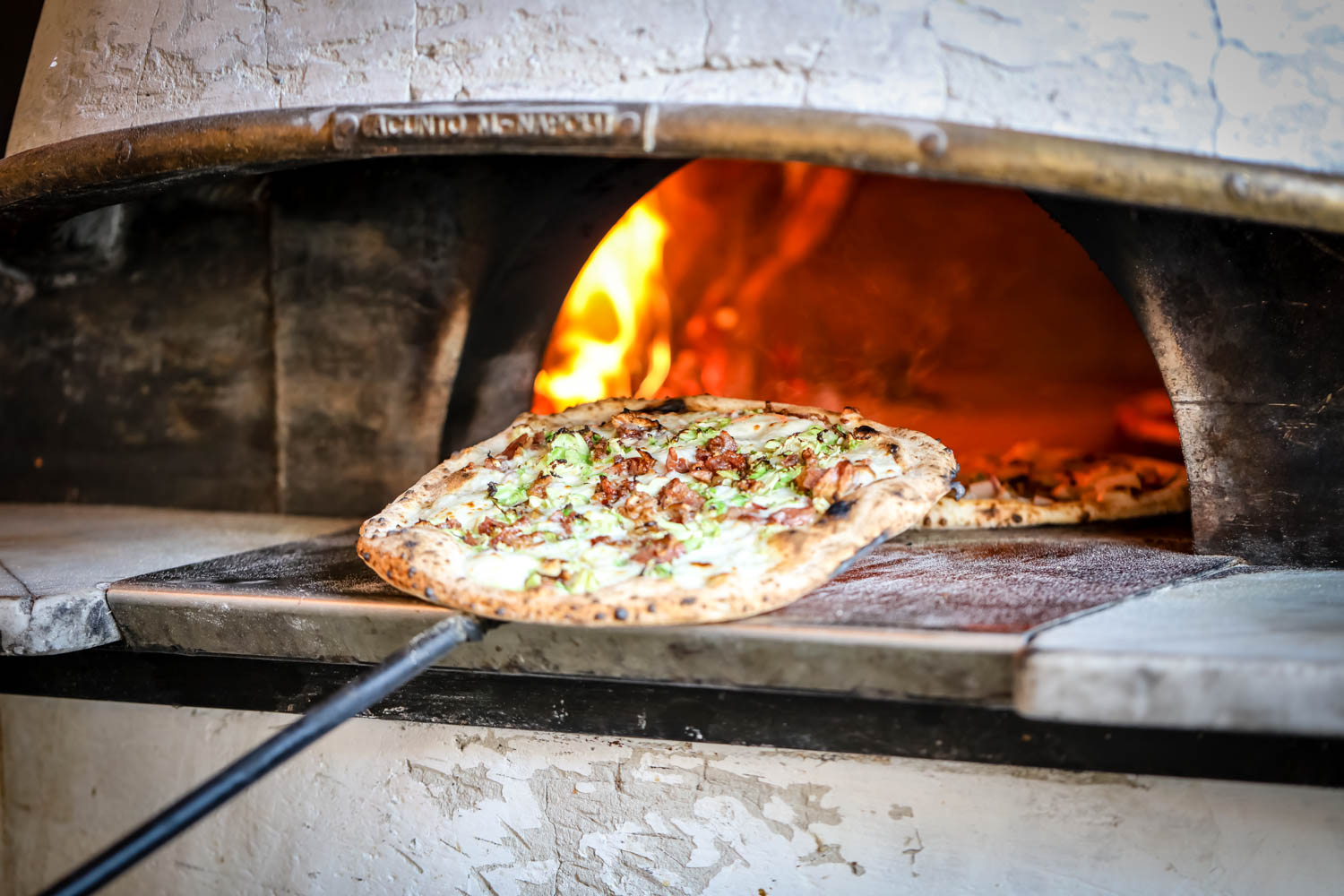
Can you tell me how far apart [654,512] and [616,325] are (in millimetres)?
1610

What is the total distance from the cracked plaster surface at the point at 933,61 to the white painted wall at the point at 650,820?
115 cm

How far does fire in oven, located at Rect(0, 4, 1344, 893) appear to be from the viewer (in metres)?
1.51

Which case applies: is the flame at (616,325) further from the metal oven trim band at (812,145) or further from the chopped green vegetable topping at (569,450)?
the metal oven trim band at (812,145)

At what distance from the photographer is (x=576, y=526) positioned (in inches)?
71.5

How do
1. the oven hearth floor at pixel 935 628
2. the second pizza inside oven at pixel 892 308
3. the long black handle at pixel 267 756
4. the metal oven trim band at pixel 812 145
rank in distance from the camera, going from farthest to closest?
the second pizza inside oven at pixel 892 308 < the metal oven trim band at pixel 812 145 < the oven hearth floor at pixel 935 628 < the long black handle at pixel 267 756

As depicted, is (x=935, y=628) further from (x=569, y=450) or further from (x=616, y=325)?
(x=616, y=325)

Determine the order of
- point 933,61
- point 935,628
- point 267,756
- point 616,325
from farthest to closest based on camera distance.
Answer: point 616,325, point 933,61, point 935,628, point 267,756

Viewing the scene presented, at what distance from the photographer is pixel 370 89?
5.99 ft

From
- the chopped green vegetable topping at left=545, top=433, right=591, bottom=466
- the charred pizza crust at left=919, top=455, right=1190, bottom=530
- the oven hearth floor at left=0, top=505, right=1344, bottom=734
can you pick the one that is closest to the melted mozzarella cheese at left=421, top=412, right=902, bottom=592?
the chopped green vegetable topping at left=545, top=433, right=591, bottom=466

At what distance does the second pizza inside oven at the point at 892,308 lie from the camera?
3760 millimetres

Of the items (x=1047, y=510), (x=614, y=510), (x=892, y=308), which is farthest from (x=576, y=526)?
(x=892, y=308)

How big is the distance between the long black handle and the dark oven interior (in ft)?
4.01

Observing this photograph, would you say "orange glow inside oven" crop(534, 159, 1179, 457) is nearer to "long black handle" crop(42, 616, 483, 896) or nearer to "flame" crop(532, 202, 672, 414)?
"flame" crop(532, 202, 672, 414)

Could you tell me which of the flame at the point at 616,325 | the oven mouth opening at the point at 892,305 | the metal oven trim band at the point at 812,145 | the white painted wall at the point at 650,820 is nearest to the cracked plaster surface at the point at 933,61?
the metal oven trim band at the point at 812,145
